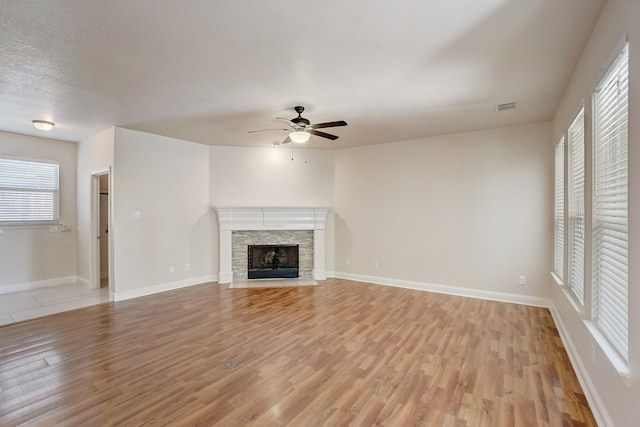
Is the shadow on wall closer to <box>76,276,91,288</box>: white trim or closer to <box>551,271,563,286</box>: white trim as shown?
<box>551,271,563,286</box>: white trim

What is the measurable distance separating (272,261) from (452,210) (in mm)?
3549

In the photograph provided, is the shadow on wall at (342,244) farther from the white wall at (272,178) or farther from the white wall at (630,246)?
the white wall at (630,246)

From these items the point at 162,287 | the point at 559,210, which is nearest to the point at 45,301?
the point at 162,287

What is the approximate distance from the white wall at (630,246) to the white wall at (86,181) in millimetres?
5961

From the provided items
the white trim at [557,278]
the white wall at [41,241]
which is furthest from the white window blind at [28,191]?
the white trim at [557,278]

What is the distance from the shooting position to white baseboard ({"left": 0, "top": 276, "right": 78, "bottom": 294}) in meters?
5.08

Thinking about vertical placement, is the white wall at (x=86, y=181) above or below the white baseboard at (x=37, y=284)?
above

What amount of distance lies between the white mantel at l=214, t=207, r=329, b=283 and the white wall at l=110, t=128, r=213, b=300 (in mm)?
340

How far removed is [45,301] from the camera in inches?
181

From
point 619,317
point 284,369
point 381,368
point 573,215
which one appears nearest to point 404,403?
point 381,368

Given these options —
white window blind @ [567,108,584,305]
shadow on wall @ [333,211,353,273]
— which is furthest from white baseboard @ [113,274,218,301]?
white window blind @ [567,108,584,305]

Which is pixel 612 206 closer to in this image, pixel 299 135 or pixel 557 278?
pixel 557 278

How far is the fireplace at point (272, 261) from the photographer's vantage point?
6055mm

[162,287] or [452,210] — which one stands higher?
[452,210]
